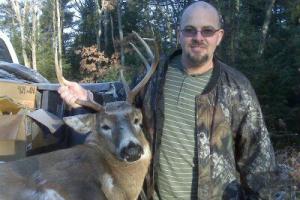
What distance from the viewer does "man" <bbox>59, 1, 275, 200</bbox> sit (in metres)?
4.31

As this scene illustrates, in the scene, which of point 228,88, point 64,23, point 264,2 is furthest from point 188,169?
point 64,23

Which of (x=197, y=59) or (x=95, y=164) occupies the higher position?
(x=197, y=59)

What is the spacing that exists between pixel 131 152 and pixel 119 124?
37cm

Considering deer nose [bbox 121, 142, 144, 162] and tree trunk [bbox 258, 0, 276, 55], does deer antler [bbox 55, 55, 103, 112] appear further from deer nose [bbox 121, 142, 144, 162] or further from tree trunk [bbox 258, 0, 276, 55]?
tree trunk [bbox 258, 0, 276, 55]

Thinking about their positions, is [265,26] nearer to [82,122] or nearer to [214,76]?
[82,122]

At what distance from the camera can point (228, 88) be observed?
14.3ft

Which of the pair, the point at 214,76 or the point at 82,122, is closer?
the point at 214,76

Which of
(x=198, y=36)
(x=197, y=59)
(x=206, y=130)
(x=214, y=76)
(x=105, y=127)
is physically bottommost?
(x=105, y=127)

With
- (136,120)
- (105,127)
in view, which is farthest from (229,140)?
(105,127)

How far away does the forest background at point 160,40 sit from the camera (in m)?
16.7

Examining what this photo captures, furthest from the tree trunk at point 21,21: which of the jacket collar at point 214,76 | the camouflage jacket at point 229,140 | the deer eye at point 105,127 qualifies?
the camouflage jacket at point 229,140

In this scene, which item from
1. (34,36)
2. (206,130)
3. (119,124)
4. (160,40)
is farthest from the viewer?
(34,36)

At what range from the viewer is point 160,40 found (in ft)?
41.0

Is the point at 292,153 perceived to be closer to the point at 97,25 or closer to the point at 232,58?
the point at 232,58
